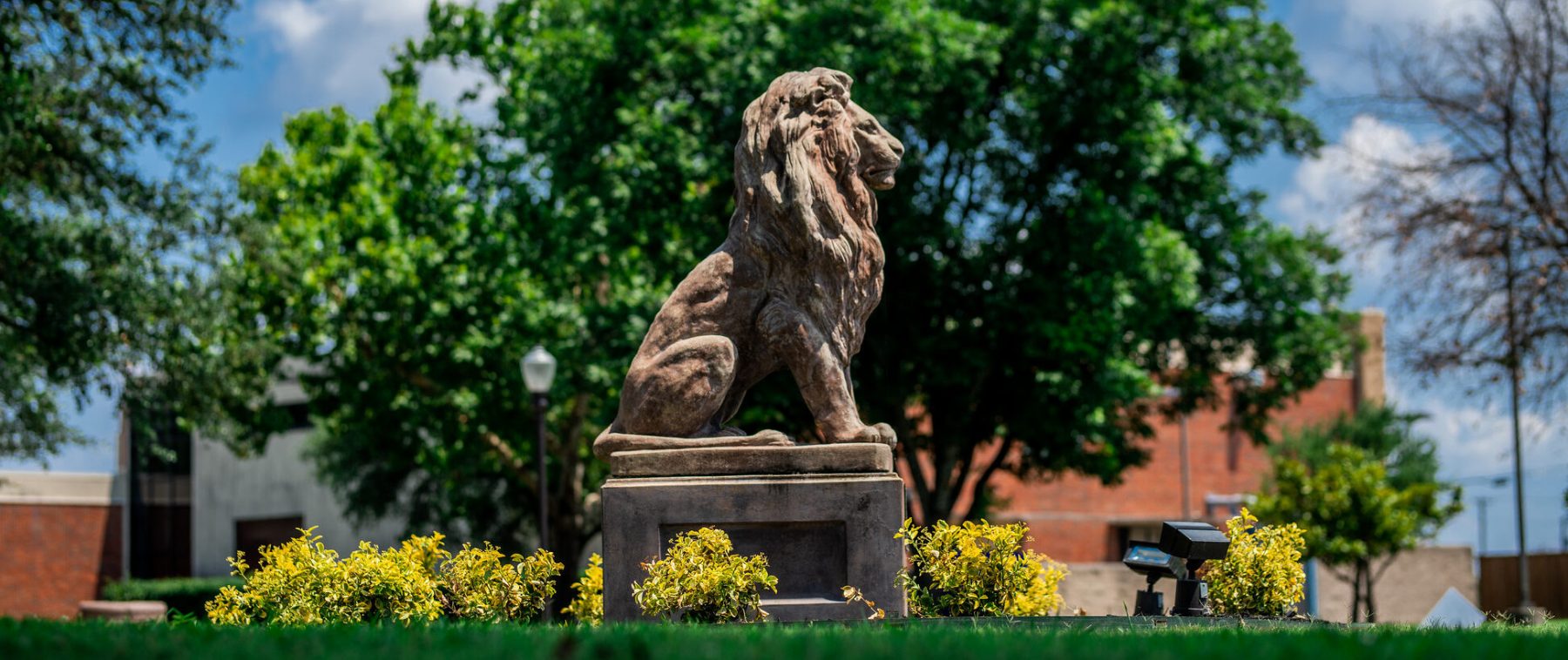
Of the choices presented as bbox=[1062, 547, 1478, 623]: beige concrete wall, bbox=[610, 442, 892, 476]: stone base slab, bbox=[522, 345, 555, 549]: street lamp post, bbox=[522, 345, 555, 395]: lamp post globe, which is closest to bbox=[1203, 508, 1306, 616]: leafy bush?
bbox=[610, 442, 892, 476]: stone base slab

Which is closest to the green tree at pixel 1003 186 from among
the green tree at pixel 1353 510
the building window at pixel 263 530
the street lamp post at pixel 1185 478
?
the green tree at pixel 1353 510

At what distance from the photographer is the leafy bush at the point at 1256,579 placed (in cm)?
927

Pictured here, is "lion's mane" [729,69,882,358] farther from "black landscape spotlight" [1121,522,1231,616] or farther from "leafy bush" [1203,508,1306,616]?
"leafy bush" [1203,508,1306,616]

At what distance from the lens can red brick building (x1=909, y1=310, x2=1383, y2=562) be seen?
39.6 meters

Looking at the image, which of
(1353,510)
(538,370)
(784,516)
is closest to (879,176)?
(784,516)

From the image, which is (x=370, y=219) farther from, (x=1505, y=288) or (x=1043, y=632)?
(x=1043, y=632)

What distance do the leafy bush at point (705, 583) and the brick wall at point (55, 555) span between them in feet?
109

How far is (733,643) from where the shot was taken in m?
5.62

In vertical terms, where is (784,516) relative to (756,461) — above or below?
below

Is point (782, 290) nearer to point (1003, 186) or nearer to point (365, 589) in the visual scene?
point (365, 589)

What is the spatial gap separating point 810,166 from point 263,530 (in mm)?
36299

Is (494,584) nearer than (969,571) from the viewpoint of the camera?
No

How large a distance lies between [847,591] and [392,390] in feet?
55.0

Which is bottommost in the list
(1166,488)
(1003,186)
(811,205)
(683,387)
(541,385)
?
(1166,488)
